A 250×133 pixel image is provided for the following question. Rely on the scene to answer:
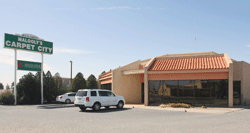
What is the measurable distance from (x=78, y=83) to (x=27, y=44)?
10290 mm

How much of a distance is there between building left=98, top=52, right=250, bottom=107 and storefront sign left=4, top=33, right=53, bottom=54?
42.4ft

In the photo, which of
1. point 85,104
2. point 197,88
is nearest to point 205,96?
point 197,88

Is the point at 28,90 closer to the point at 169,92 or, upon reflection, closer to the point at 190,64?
the point at 169,92

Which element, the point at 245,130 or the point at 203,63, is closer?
the point at 245,130

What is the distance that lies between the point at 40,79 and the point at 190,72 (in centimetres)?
2119

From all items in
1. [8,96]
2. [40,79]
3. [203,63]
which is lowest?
[8,96]

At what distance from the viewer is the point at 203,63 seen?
69.7 ft

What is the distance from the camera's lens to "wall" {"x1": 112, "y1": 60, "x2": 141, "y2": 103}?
25391 millimetres

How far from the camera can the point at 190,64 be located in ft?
70.7

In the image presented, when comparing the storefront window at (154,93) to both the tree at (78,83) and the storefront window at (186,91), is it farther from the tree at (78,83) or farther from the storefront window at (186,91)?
the tree at (78,83)

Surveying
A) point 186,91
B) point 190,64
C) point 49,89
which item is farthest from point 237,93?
point 49,89

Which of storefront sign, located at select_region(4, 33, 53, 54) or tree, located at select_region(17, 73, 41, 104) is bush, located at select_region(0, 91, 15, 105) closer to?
tree, located at select_region(17, 73, 41, 104)

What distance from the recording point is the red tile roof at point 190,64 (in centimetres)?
2027

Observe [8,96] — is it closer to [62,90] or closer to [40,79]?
[40,79]
